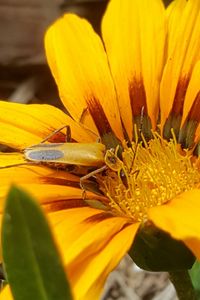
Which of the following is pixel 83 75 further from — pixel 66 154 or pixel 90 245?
pixel 90 245

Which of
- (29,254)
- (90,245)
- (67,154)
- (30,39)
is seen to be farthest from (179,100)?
(30,39)

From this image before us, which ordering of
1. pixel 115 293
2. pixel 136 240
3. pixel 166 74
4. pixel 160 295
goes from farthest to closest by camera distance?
pixel 115 293 < pixel 160 295 < pixel 166 74 < pixel 136 240

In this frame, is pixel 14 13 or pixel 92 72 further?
pixel 14 13

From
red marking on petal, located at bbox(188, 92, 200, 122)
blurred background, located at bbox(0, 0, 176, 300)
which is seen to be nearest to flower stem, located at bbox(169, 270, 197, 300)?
red marking on petal, located at bbox(188, 92, 200, 122)

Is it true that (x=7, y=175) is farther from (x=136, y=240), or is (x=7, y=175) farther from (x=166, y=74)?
(x=166, y=74)

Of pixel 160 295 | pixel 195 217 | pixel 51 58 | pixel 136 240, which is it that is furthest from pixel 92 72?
pixel 160 295

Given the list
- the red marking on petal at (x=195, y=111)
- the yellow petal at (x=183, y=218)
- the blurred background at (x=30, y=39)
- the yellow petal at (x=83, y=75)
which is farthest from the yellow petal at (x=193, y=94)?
the blurred background at (x=30, y=39)
